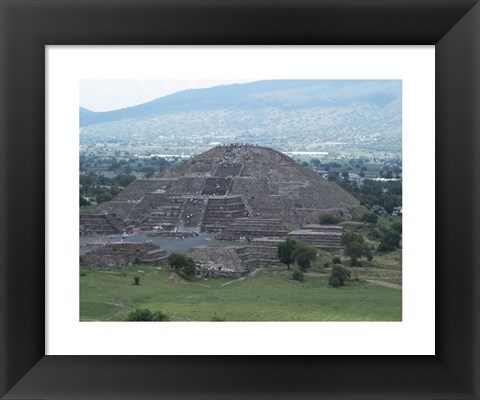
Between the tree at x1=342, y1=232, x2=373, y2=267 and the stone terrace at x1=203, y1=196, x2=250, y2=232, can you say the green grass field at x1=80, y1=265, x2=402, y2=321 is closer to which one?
the tree at x1=342, y1=232, x2=373, y2=267

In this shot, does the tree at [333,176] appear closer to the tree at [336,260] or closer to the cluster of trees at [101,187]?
the tree at [336,260]

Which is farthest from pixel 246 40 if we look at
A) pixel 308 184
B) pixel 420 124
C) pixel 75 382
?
pixel 308 184

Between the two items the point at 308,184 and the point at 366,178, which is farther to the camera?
the point at 308,184

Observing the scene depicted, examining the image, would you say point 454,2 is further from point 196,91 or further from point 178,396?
point 196,91

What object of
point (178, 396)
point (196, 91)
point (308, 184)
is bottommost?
point (178, 396)

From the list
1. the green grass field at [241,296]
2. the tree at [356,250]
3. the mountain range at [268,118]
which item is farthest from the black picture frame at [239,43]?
the tree at [356,250]

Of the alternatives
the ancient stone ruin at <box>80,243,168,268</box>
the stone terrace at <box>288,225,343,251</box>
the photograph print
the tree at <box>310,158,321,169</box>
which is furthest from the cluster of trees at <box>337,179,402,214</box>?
the ancient stone ruin at <box>80,243,168,268</box>
